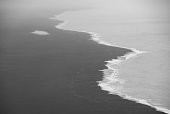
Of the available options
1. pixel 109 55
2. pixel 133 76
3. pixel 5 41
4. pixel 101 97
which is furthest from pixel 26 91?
pixel 5 41

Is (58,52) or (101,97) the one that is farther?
(58,52)

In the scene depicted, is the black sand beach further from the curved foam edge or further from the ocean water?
the ocean water

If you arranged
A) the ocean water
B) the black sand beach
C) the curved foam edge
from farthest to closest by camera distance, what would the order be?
the ocean water → the curved foam edge → the black sand beach

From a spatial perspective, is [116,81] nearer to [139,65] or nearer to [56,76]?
[56,76]

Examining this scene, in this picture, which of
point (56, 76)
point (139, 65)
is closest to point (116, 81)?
point (56, 76)

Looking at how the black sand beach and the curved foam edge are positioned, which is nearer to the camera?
the black sand beach

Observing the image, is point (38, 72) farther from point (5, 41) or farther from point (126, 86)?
point (5, 41)

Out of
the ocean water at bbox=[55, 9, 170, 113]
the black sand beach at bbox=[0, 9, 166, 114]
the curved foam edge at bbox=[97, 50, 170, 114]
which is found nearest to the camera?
the black sand beach at bbox=[0, 9, 166, 114]

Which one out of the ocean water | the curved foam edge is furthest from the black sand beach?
the ocean water
